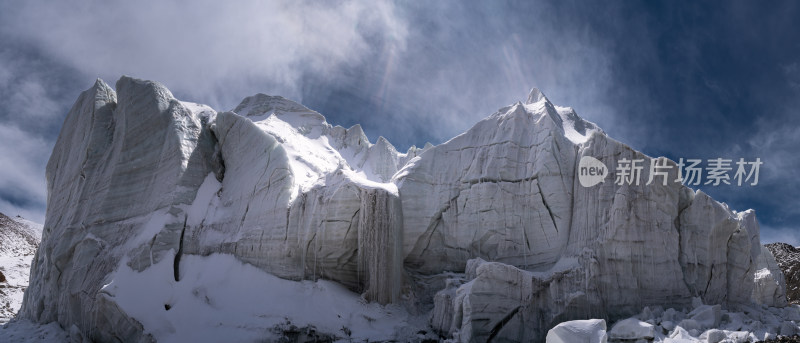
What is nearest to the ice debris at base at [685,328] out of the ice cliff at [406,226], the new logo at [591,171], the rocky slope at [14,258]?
the ice cliff at [406,226]

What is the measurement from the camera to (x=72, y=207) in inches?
1169

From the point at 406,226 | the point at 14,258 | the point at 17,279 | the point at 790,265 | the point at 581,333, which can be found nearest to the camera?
the point at 581,333

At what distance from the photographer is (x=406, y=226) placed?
25.6 m

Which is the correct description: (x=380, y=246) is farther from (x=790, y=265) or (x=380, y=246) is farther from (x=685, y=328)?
(x=790, y=265)

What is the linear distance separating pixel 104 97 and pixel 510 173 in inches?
983

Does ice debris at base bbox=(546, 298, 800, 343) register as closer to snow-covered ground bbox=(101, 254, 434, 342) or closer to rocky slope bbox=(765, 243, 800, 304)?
snow-covered ground bbox=(101, 254, 434, 342)

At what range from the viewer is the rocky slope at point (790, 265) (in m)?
49.1

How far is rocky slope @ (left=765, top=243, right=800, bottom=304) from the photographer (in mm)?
49125

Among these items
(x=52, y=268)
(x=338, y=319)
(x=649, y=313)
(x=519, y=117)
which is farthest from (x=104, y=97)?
(x=649, y=313)

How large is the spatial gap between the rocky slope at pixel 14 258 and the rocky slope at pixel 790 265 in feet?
202

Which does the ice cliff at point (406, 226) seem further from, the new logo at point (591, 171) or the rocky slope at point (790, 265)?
the rocky slope at point (790, 265)

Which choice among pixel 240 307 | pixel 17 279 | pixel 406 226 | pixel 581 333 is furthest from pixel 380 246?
pixel 17 279

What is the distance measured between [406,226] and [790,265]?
4931cm

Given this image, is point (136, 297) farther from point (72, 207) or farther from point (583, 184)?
point (583, 184)
